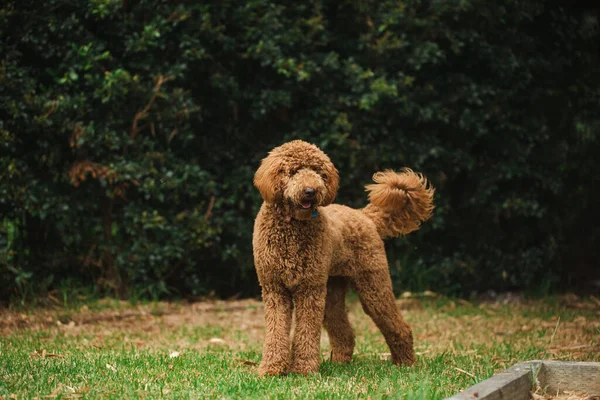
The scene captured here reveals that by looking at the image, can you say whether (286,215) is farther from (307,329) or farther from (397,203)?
(397,203)

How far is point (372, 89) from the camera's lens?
8820 mm

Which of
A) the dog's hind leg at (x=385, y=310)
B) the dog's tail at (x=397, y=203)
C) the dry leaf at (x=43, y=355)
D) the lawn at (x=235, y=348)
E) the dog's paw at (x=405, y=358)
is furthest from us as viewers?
the dog's tail at (x=397, y=203)

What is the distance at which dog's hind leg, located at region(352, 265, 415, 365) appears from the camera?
17.9 feet

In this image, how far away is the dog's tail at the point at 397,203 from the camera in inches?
230

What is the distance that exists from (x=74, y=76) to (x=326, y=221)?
12.9 feet

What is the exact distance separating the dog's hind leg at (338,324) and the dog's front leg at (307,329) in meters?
0.75

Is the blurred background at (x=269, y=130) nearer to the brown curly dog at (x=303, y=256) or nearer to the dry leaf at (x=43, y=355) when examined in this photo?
the dry leaf at (x=43, y=355)

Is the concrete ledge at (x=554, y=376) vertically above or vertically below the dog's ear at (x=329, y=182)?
below

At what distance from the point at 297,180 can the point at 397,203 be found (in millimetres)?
1460

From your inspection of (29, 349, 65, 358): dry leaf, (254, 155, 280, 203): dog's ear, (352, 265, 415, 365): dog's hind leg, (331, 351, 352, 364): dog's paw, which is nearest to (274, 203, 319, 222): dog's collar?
(254, 155, 280, 203): dog's ear

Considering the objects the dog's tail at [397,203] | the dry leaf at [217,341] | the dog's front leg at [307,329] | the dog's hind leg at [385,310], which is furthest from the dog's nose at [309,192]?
the dry leaf at [217,341]

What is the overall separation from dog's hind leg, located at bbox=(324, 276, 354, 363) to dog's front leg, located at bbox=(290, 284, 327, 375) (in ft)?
2.48

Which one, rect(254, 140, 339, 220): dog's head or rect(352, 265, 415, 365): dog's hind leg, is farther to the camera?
rect(352, 265, 415, 365): dog's hind leg

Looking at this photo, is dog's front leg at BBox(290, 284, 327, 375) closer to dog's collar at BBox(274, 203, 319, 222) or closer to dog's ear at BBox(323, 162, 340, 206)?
dog's collar at BBox(274, 203, 319, 222)
